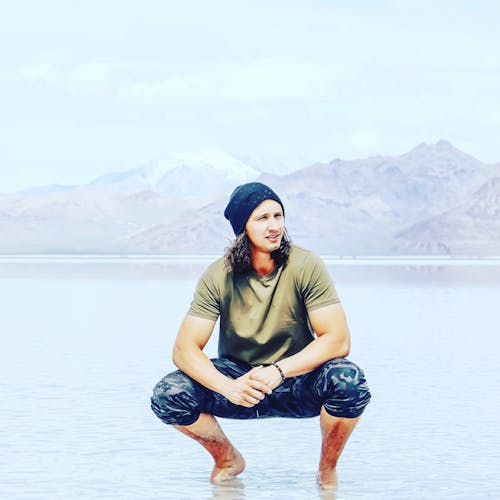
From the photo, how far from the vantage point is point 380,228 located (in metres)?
165

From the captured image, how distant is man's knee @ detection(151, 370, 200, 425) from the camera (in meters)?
4.96

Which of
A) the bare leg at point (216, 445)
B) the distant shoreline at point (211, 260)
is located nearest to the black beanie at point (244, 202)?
the bare leg at point (216, 445)

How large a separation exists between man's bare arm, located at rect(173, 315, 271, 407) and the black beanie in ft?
1.25

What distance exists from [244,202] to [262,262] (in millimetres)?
227

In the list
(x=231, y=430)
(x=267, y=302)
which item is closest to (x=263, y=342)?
(x=267, y=302)

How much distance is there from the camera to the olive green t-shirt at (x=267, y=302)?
491 centimetres

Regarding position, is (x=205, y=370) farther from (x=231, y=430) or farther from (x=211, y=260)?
(x=211, y=260)

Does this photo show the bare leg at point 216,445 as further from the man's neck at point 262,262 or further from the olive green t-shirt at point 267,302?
the man's neck at point 262,262

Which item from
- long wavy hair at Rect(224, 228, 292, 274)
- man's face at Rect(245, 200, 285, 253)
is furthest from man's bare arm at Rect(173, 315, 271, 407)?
man's face at Rect(245, 200, 285, 253)

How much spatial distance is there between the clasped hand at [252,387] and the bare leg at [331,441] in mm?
280

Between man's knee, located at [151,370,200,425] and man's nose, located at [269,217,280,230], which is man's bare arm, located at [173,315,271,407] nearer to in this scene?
man's knee, located at [151,370,200,425]

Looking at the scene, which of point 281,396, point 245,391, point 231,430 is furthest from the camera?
point 231,430

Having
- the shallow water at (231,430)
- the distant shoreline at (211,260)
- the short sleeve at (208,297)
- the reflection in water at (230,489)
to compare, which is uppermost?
the short sleeve at (208,297)

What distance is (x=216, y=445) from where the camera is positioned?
5227 mm
